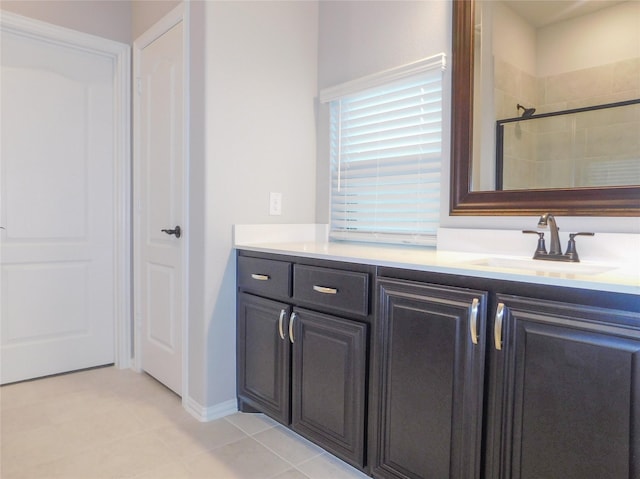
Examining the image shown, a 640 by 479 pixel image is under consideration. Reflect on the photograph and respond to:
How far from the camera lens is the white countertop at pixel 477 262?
1.07 metres

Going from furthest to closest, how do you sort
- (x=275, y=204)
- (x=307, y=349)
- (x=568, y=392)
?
(x=275, y=204), (x=307, y=349), (x=568, y=392)

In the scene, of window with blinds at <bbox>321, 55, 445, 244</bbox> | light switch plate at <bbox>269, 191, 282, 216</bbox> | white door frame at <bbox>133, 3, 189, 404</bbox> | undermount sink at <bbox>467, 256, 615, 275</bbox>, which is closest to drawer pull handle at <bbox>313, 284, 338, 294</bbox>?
undermount sink at <bbox>467, 256, 615, 275</bbox>

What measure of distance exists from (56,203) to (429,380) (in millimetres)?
2405

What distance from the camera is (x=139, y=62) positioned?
2.68 metres

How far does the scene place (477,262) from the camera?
1558 mm

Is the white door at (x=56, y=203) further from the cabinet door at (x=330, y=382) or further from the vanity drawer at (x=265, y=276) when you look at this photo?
the cabinet door at (x=330, y=382)

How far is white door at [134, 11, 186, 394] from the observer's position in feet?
7.66

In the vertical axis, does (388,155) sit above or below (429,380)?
above

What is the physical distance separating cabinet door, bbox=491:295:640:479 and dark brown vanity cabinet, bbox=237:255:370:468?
1.72ft

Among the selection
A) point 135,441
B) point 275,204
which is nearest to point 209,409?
point 135,441

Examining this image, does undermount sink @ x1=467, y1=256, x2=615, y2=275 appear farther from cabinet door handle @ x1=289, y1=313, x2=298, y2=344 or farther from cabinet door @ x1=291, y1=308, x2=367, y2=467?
cabinet door handle @ x1=289, y1=313, x2=298, y2=344

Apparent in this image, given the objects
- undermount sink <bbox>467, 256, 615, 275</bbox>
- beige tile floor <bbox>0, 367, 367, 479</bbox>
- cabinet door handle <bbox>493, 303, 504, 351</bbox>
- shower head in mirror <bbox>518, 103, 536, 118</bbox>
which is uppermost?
shower head in mirror <bbox>518, 103, 536, 118</bbox>

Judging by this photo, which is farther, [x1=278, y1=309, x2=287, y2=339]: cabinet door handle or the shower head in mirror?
[x1=278, y1=309, x2=287, y2=339]: cabinet door handle

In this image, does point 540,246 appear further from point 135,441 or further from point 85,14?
point 85,14
